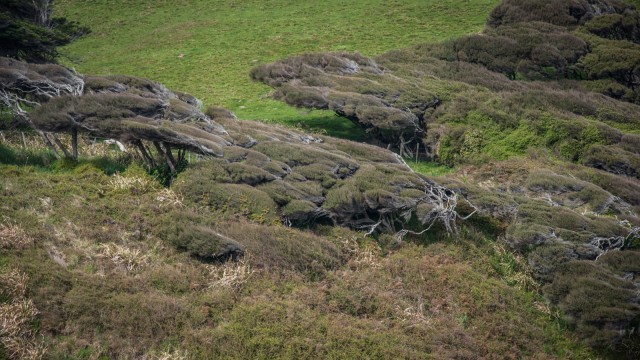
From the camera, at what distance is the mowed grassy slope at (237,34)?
42250 mm

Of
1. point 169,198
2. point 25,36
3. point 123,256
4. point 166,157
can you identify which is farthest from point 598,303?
point 25,36

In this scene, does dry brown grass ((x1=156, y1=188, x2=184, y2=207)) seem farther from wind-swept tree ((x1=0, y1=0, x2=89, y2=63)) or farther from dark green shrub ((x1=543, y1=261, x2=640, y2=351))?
wind-swept tree ((x1=0, y1=0, x2=89, y2=63))

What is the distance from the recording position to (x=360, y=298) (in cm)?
1905

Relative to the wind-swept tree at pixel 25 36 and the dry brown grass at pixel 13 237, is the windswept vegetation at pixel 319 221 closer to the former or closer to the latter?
the dry brown grass at pixel 13 237

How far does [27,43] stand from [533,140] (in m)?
27.7

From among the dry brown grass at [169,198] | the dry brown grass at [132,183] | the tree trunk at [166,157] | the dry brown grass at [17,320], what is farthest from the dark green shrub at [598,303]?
the dry brown grass at [17,320]

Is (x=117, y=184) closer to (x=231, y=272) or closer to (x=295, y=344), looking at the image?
(x=231, y=272)

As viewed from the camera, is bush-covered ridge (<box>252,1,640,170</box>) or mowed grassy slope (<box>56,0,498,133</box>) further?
mowed grassy slope (<box>56,0,498,133</box>)

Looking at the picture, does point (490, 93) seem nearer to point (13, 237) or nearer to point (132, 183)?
point (132, 183)

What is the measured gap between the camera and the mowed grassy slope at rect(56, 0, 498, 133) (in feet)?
139

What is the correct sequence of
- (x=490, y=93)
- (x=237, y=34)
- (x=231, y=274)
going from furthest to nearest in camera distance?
(x=237, y=34) < (x=490, y=93) < (x=231, y=274)

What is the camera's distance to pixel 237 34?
176 feet

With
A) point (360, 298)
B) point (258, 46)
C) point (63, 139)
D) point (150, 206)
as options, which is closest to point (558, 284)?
point (360, 298)

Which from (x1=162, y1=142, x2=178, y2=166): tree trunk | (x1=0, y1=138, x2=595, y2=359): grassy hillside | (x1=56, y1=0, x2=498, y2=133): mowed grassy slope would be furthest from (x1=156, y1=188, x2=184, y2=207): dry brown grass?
(x1=56, y1=0, x2=498, y2=133): mowed grassy slope
